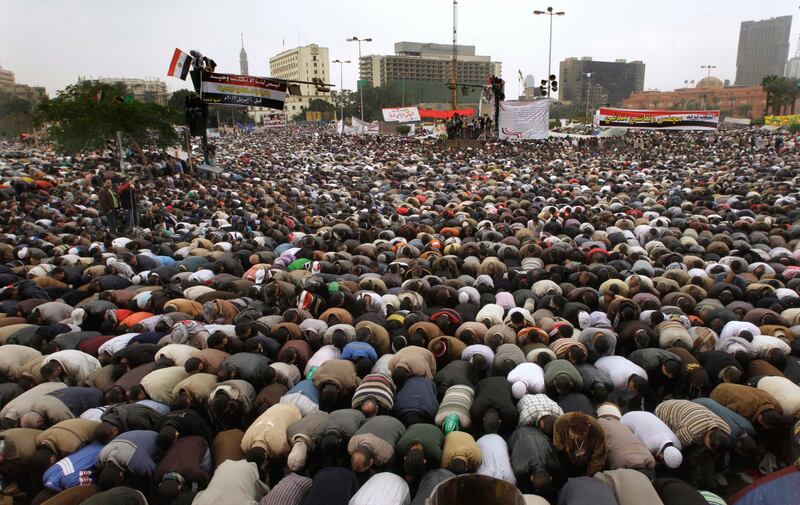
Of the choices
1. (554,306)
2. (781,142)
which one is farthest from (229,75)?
(781,142)

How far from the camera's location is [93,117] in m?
17.5

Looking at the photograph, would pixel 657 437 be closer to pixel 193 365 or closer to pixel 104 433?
pixel 193 365

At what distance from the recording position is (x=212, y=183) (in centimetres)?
1788

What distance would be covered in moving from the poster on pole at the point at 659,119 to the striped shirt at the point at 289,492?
28.5 metres

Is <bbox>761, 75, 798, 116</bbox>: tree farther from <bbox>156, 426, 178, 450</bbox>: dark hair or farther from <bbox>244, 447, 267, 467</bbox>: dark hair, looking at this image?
<bbox>156, 426, 178, 450</bbox>: dark hair

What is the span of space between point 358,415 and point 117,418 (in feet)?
6.63

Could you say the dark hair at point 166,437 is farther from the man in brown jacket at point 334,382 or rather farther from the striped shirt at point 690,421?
the striped shirt at point 690,421

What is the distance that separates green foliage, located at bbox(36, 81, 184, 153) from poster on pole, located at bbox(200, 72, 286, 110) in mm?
3944

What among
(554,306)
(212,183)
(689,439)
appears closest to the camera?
(689,439)

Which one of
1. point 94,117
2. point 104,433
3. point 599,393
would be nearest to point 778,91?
point 94,117

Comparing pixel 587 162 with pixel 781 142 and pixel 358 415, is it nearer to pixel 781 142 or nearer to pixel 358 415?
pixel 781 142

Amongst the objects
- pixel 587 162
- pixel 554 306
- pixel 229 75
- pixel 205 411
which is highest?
pixel 229 75

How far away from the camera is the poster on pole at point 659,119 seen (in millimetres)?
27656

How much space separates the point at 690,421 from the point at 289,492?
317 centimetres
